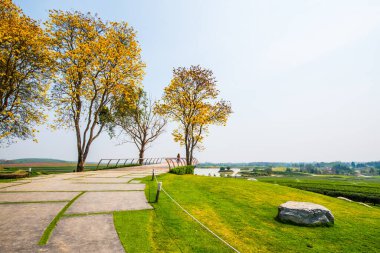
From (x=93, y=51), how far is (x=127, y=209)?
1997 cm

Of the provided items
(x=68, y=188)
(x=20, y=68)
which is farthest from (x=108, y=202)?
(x=20, y=68)

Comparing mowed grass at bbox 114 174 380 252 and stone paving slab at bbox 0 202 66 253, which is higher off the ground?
stone paving slab at bbox 0 202 66 253

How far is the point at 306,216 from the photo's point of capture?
7980 millimetres

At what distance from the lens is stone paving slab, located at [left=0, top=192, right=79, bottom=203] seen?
8.51 meters

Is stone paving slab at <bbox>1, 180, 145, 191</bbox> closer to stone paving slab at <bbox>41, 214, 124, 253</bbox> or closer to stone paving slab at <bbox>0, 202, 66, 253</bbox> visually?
stone paving slab at <bbox>0, 202, 66, 253</bbox>

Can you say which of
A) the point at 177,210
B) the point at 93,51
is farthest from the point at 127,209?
the point at 93,51

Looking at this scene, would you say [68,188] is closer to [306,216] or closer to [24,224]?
[24,224]

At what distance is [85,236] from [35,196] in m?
5.10

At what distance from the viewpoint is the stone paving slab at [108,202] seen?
7645 mm

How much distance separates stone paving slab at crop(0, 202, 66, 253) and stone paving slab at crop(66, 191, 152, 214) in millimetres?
633

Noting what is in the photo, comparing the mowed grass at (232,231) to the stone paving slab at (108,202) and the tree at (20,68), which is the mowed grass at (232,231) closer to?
the stone paving slab at (108,202)

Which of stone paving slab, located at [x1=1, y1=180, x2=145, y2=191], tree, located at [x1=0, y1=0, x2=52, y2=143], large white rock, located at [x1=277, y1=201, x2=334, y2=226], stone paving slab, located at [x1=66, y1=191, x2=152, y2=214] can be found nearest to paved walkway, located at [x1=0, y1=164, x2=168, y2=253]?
stone paving slab, located at [x1=66, y1=191, x2=152, y2=214]

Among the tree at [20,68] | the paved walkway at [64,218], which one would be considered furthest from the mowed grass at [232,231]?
the tree at [20,68]

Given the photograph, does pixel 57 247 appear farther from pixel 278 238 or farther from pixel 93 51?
pixel 93 51
